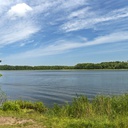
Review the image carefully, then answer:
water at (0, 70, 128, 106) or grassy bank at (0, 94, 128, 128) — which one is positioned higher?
grassy bank at (0, 94, 128, 128)

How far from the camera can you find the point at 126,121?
8125 mm

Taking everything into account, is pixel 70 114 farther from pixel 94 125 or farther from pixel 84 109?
pixel 94 125

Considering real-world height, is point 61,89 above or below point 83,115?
below

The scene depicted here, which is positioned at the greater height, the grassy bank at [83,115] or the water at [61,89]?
the grassy bank at [83,115]

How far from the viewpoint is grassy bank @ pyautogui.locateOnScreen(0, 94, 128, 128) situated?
8156 millimetres

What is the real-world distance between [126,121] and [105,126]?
894 millimetres

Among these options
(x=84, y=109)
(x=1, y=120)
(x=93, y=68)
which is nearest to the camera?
(x=1, y=120)

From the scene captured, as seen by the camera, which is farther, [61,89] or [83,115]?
[61,89]

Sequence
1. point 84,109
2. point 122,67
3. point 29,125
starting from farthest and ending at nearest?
point 122,67 → point 84,109 → point 29,125

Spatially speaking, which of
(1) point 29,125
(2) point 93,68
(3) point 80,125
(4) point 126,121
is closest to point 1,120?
(1) point 29,125

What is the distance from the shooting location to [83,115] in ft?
35.9

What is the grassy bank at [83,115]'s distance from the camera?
26.8ft

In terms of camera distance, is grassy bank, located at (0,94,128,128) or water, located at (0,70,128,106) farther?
water, located at (0,70,128,106)

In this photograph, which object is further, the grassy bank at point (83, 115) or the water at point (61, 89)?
the water at point (61, 89)
